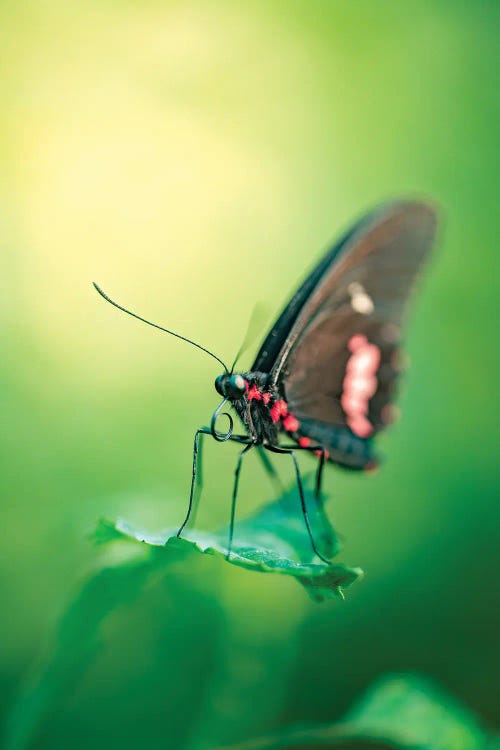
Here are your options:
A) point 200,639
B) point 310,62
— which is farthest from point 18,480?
point 310,62

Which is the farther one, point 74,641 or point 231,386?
point 231,386

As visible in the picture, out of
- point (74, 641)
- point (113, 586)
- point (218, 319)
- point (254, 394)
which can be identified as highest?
point (254, 394)

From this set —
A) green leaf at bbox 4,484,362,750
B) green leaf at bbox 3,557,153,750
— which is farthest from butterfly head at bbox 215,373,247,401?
green leaf at bbox 3,557,153,750

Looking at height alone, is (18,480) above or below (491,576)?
→ below

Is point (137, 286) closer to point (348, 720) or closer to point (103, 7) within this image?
point (103, 7)

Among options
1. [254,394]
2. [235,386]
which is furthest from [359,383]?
[235,386]

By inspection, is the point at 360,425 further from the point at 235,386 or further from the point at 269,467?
the point at 235,386
